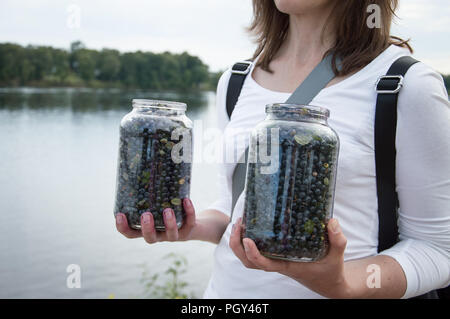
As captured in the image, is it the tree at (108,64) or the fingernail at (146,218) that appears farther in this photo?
the tree at (108,64)

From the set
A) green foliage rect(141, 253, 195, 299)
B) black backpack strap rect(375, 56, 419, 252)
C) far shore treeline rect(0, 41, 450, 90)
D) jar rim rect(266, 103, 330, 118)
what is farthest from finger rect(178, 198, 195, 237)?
far shore treeline rect(0, 41, 450, 90)

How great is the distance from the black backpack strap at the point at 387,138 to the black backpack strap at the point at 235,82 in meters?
0.59

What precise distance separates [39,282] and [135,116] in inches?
337

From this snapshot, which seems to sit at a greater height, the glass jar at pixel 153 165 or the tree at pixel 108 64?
the tree at pixel 108 64

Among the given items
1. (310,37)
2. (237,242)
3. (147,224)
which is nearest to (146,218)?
A: (147,224)

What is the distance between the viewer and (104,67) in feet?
79.2

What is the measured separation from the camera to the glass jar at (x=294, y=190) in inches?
44.1

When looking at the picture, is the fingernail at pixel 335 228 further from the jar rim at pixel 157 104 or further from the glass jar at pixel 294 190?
the jar rim at pixel 157 104

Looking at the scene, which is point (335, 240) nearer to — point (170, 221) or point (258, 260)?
point (258, 260)

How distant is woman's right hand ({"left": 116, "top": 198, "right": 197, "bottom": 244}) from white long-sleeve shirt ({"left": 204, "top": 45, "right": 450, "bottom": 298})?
22cm

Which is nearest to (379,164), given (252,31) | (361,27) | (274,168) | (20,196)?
(274,168)

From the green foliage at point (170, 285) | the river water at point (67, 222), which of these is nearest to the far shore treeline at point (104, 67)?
the river water at point (67, 222)

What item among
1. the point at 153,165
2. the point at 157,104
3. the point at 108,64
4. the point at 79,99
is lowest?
the point at 79,99

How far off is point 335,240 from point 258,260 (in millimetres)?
196
